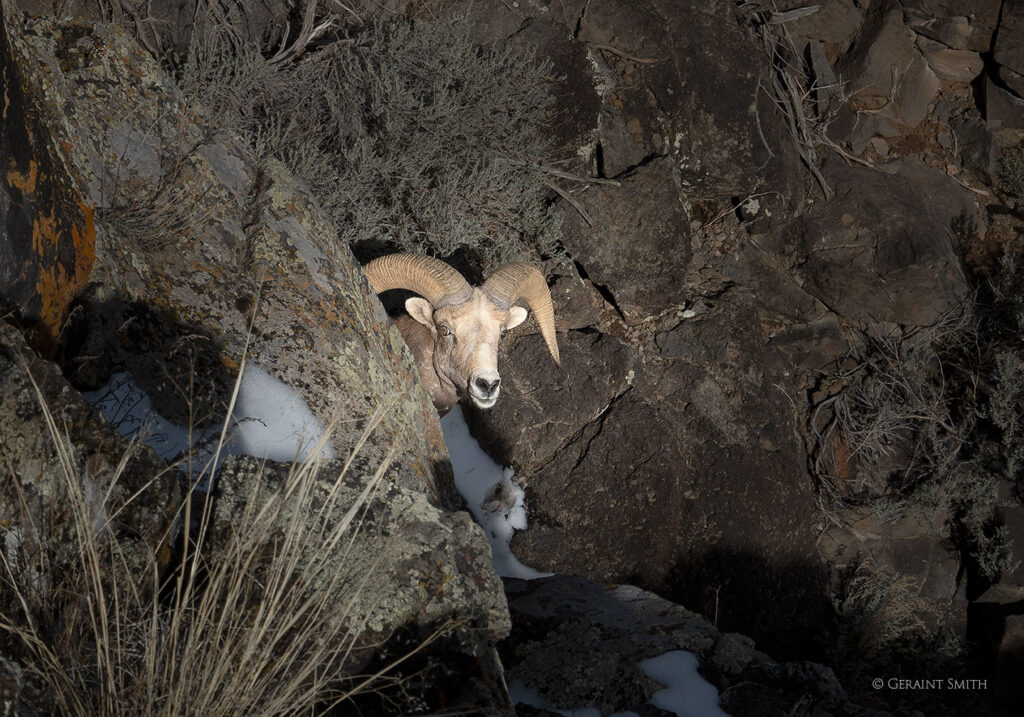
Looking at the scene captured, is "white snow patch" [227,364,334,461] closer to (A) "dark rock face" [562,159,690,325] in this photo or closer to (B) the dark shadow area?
(B) the dark shadow area

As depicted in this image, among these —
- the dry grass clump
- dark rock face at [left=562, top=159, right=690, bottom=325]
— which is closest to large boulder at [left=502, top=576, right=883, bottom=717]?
the dry grass clump

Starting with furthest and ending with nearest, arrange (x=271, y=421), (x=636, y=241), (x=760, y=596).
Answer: (x=636, y=241) < (x=760, y=596) < (x=271, y=421)

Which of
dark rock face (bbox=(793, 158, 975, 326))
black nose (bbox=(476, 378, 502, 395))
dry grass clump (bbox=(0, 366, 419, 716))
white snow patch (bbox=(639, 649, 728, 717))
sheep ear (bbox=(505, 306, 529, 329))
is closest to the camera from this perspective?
dry grass clump (bbox=(0, 366, 419, 716))

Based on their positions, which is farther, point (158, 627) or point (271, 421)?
point (271, 421)

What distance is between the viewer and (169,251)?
4.47 m

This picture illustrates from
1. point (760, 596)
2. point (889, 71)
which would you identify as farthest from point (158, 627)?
point (889, 71)

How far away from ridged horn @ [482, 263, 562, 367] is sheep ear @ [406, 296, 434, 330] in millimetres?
515

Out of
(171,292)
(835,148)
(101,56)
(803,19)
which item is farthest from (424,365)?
(803,19)

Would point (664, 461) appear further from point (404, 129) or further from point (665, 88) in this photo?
point (665, 88)

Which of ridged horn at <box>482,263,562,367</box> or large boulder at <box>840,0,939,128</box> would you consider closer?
ridged horn at <box>482,263,562,367</box>

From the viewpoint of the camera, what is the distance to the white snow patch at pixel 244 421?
3.57m

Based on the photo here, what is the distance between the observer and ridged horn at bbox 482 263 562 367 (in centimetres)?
693

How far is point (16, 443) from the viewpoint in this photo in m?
2.66

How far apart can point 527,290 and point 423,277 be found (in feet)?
3.44
